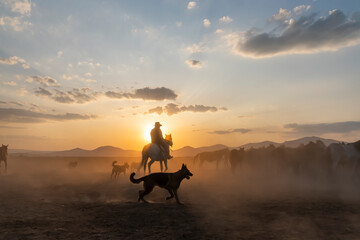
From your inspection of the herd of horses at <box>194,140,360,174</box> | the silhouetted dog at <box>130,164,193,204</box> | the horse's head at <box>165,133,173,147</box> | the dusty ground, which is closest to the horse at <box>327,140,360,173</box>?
the herd of horses at <box>194,140,360,174</box>

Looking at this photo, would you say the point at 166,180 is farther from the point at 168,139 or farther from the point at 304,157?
the point at 304,157

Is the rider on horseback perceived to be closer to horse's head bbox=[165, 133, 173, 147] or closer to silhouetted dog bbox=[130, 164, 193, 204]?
horse's head bbox=[165, 133, 173, 147]

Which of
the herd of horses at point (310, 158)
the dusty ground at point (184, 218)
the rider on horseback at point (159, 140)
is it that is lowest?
the dusty ground at point (184, 218)

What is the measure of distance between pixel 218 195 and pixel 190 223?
16.1 feet

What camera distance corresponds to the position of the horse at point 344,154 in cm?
1730

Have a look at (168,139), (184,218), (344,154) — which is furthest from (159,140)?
(344,154)

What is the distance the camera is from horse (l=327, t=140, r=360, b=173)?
17.3 metres

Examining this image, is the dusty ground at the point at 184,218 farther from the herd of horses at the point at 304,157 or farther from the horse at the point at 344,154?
the horse at the point at 344,154

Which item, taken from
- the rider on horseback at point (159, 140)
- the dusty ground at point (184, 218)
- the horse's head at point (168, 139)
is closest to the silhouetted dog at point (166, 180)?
the dusty ground at point (184, 218)

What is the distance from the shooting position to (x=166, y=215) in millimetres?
7672

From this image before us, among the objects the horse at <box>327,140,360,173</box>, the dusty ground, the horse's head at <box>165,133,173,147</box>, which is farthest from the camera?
the horse's head at <box>165,133,173,147</box>

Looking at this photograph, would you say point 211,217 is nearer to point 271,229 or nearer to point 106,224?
point 271,229

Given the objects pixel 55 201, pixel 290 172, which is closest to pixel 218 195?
pixel 55 201

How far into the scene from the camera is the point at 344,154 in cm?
1745
